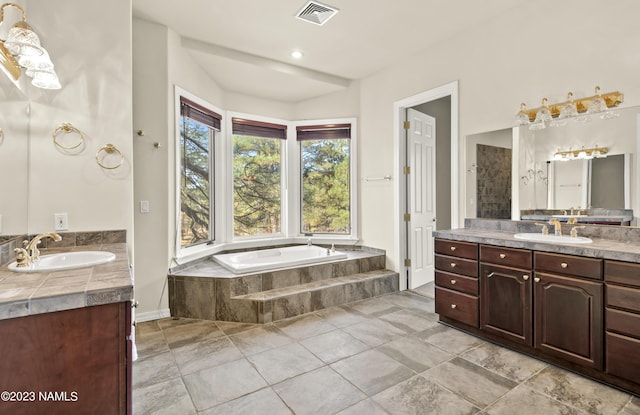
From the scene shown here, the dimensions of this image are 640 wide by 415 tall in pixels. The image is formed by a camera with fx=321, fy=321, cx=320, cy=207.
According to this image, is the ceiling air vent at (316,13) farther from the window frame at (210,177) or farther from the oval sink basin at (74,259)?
the oval sink basin at (74,259)

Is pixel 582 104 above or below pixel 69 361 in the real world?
above

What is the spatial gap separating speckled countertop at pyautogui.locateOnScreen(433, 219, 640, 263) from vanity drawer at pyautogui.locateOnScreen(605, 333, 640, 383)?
1.53ft

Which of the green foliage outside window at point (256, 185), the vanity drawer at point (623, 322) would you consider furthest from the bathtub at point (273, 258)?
the vanity drawer at point (623, 322)

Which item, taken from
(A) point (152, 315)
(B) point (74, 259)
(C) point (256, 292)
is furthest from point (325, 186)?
(B) point (74, 259)

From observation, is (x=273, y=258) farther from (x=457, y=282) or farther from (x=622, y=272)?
(x=622, y=272)

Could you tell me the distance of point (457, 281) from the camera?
9.11 ft

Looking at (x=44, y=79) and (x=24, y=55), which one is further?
(x=44, y=79)

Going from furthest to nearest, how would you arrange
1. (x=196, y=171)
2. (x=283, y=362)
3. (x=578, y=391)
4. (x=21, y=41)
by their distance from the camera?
(x=196, y=171)
(x=283, y=362)
(x=578, y=391)
(x=21, y=41)

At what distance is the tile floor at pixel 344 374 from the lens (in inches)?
70.9

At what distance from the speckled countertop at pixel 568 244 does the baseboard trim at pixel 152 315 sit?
2.67 meters

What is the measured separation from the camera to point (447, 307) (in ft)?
9.45

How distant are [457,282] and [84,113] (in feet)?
10.3

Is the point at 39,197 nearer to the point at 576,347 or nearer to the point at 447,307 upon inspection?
the point at 447,307

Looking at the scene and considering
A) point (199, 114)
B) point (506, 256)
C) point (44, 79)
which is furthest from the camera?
point (199, 114)
